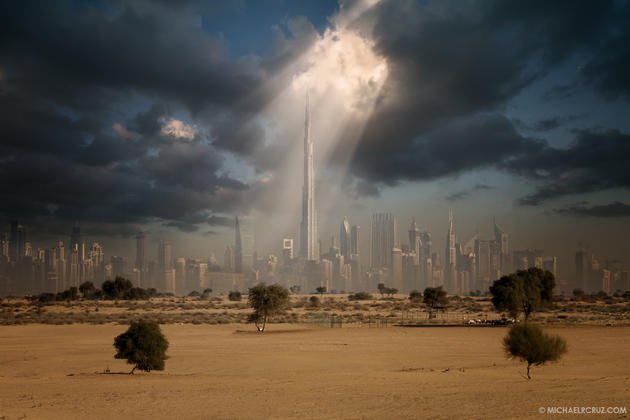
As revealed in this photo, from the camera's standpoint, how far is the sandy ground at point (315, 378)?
22.9m

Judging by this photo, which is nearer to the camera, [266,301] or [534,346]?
[534,346]

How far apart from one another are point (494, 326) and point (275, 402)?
5018cm

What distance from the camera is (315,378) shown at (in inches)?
1266

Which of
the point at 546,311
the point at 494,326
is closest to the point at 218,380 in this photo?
the point at 494,326

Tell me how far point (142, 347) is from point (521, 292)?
165 feet

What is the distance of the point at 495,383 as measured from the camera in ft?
96.4

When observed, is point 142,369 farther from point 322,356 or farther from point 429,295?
point 429,295

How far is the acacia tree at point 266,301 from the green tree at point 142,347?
33.0 m

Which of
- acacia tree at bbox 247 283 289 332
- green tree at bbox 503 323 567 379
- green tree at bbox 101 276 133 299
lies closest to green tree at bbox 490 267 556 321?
acacia tree at bbox 247 283 289 332

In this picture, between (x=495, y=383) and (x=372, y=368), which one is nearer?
(x=495, y=383)

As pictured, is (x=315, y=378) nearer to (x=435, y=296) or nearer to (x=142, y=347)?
(x=142, y=347)

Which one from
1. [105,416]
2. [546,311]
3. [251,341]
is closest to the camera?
A: [105,416]

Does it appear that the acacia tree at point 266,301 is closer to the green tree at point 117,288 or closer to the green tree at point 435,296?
the green tree at point 435,296

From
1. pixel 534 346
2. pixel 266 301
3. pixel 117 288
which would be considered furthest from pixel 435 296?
pixel 117 288
